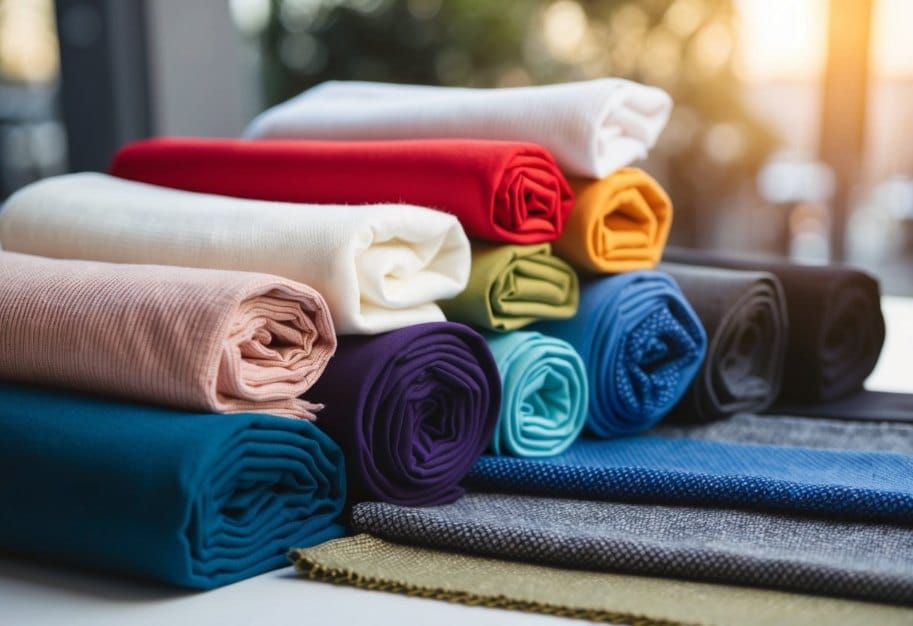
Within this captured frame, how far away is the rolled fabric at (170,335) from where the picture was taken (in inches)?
27.0

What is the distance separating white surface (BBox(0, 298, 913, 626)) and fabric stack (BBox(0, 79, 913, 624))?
0.04 ft

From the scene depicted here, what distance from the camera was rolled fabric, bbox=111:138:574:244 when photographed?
878 mm

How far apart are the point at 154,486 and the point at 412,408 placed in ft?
0.74

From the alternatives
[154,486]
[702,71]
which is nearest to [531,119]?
[154,486]

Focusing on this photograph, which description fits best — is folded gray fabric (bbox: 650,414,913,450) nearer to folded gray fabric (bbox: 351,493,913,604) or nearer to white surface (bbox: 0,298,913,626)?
folded gray fabric (bbox: 351,493,913,604)

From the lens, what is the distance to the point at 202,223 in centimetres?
85

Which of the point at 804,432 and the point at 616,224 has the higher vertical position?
the point at 616,224

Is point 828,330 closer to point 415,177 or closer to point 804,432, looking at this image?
point 804,432

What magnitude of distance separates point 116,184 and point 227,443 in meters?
0.47

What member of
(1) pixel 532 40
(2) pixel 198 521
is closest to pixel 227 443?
(2) pixel 198 521

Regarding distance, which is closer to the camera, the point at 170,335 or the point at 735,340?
the point at 170,335

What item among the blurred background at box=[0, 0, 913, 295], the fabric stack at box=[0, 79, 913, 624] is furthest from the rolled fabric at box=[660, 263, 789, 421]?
the blurred background at box=[0, 0, 913, 295]

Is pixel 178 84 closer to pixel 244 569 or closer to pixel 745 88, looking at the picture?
pixel 244 569

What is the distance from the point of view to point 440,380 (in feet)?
2.73
